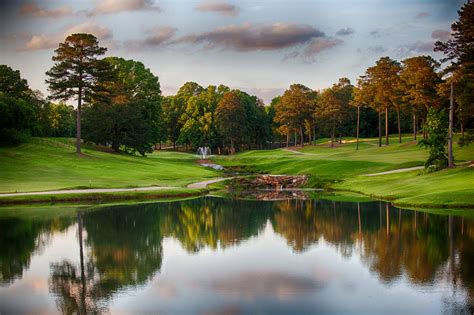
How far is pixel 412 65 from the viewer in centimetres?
7419

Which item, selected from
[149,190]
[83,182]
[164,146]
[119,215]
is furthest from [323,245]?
[164,146]

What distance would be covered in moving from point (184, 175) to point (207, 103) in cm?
7582

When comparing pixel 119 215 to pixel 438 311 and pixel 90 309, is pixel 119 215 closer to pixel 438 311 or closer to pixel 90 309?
pixel 90 309

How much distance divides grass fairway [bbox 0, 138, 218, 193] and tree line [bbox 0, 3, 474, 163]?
3.49 metres

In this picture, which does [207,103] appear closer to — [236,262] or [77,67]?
[77,67]

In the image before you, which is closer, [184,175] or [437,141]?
[437,141]

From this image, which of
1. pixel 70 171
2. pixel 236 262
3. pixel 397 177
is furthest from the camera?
pixel 70 171

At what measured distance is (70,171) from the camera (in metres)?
58.3

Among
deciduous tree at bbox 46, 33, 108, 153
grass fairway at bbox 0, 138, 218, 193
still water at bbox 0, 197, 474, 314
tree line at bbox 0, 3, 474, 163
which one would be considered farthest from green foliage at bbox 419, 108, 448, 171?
deciduous tree at bbox 46, 33, 108, 153

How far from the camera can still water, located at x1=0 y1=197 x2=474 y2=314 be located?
1554 centimetres

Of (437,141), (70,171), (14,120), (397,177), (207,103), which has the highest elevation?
(207,103)

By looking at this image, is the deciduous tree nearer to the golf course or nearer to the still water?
the golf course

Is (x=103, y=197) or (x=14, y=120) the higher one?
(x=14, y=120)

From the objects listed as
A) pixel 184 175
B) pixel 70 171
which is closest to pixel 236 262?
pixel 70 171
